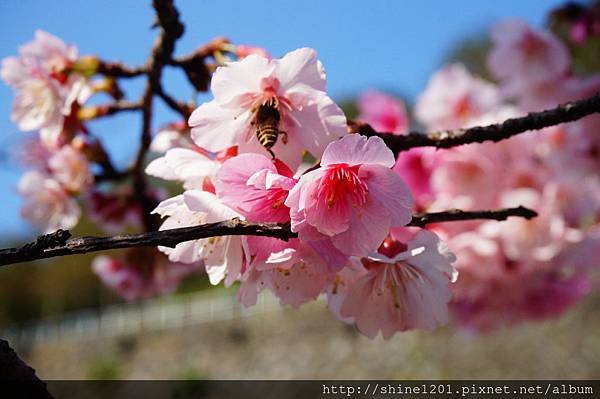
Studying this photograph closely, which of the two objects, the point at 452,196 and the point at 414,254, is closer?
the point at 414,254

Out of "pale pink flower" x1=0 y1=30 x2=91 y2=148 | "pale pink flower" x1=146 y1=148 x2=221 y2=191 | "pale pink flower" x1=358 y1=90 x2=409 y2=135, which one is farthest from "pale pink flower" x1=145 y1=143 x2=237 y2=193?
"pale pink flower" x1=358 y1=90 x2=409 y2=135

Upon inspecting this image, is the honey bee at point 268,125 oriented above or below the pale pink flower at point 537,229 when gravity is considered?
below

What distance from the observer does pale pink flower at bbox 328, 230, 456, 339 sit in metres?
0.50

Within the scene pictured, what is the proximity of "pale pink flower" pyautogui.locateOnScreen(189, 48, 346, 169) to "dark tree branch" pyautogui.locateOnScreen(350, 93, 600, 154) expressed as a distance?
0.15 ft

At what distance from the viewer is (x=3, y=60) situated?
0.82 m

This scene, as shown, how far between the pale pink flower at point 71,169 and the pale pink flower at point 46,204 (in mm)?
21

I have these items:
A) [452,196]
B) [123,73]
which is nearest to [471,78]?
[452,196]

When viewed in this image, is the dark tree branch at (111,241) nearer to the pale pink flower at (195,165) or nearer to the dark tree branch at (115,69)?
the pale pink flower at (195,165)

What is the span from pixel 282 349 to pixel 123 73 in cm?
537

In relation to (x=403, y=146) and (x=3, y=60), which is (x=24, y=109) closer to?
(x=3, y=60)

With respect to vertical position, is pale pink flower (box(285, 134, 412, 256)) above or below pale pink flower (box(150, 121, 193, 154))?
below

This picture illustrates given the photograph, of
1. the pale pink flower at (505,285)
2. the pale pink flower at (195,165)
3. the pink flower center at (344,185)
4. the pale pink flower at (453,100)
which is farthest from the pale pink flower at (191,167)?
the pale pink flower at (453,100)

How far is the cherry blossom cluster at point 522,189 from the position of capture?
1050 mm

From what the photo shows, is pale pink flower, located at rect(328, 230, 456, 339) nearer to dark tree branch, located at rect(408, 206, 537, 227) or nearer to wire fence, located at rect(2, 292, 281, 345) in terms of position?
dark tree branch, located at rect(408, 206, 537, 227)
